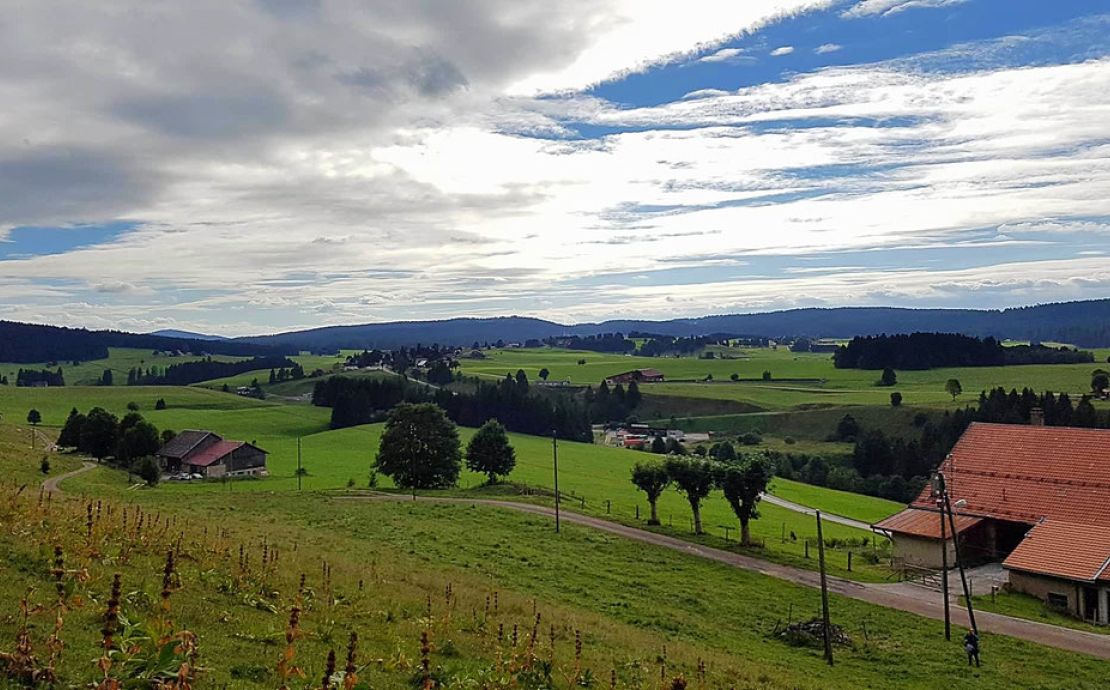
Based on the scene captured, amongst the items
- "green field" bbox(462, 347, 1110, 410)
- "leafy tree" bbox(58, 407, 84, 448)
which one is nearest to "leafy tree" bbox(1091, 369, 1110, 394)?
"green field" bbox(462, 347, 1110, 410)

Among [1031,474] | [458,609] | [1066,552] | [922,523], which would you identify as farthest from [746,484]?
[458,609]

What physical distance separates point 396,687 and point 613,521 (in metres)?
43.3

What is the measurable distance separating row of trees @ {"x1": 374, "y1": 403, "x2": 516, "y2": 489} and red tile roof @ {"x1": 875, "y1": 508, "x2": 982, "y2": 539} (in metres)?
36.6

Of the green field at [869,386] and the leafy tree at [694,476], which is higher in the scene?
the leafy tree at [694,476]

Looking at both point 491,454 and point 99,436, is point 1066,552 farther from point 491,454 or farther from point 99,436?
point 99,436

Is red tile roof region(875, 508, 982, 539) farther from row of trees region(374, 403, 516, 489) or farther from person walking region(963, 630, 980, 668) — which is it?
row of trees region(374, 403, 516, 489)

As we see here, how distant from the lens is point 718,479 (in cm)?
4956

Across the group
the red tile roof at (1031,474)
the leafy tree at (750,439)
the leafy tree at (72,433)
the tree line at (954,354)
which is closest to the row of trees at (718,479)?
the red tile roof at (1031,474)

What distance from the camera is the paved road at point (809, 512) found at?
6926cm

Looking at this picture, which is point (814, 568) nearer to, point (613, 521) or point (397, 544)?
point (613, 521)

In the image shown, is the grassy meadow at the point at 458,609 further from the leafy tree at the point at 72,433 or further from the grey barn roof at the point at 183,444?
the grey barn roof at the point at 183,444

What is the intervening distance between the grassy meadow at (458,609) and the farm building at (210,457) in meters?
43.6

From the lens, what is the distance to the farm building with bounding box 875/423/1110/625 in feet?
130

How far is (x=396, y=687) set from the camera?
12.8 m
